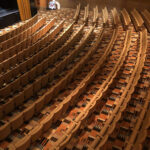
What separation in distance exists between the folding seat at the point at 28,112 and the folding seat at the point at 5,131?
0.17ft

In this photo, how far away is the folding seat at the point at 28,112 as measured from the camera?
43cm

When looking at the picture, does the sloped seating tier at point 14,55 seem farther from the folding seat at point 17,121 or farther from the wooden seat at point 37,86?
the folding seat at point 17,121

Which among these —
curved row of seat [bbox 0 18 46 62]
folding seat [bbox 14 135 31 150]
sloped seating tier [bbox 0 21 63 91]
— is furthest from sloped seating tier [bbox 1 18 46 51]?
folding seat [bbox 14 135 31 150]

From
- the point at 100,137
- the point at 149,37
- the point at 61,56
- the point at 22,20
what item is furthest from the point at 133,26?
the point at 100,137

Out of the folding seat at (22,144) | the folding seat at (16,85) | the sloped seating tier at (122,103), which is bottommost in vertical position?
the folding seat at (16,85)

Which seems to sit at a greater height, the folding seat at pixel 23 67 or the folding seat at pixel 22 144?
the folding seat at pixel 22 144

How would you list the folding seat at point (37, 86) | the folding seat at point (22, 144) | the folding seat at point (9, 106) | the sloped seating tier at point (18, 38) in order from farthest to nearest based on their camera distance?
the sloped seating tier at point (18, 38), the folding seat at point (37, 86), the folding seat at point (9, 106), the folding seat at point (22, 144)

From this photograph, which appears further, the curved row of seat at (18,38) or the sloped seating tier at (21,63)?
the curved row of seat at (18,38)

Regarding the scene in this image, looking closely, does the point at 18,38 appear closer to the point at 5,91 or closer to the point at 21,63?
the point at 21,63

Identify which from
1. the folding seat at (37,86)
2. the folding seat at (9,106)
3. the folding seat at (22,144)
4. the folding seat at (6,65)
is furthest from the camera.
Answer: the folding seat at (6,65)

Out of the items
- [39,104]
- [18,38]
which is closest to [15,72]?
[39,104]

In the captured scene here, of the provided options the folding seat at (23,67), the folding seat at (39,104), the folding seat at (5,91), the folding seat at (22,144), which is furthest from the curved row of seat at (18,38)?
the folding seat at (22,144)

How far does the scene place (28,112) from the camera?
440 millimetres

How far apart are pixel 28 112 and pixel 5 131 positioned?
73 millimetres
